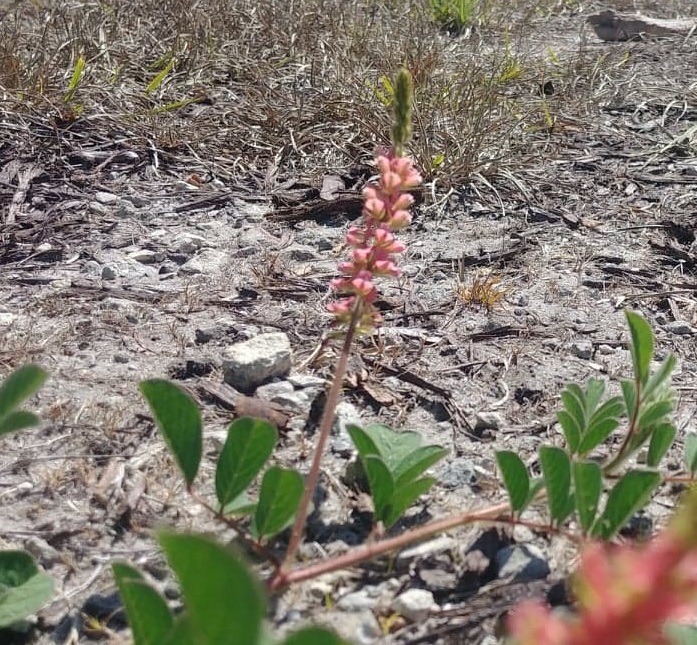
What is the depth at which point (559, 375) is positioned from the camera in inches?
81.1

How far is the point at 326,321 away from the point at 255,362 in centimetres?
37

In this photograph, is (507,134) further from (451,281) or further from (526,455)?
(526,455)

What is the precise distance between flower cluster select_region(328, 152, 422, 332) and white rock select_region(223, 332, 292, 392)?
1.60 ft

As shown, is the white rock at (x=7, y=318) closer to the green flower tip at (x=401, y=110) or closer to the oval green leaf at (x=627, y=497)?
the green flower tip at (x=401, y=110)

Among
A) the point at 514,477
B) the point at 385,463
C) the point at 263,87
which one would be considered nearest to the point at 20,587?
the point at 385,463

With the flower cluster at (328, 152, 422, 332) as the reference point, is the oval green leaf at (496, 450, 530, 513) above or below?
below

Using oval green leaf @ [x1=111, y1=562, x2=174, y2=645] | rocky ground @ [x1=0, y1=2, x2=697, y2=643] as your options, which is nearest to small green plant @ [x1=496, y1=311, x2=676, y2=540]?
rocky ground @ [x1=0, y1=2, x2=697, y2=643]

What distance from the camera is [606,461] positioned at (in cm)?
151

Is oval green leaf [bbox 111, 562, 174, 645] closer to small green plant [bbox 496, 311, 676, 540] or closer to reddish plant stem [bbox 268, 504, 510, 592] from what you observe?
reddish plant stem [bbox 268, 504, 510, 592]

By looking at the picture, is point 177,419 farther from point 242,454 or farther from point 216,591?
point 216,591

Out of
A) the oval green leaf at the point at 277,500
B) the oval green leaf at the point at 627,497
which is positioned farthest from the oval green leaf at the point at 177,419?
the oval green leaf at the point at 627,497

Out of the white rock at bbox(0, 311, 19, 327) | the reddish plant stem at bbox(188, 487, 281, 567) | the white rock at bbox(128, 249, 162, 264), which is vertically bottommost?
the white rock at bbox(0, 311, 19, 327)

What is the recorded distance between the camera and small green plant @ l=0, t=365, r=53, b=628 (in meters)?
1.08

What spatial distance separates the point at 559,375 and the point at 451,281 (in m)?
0.56
